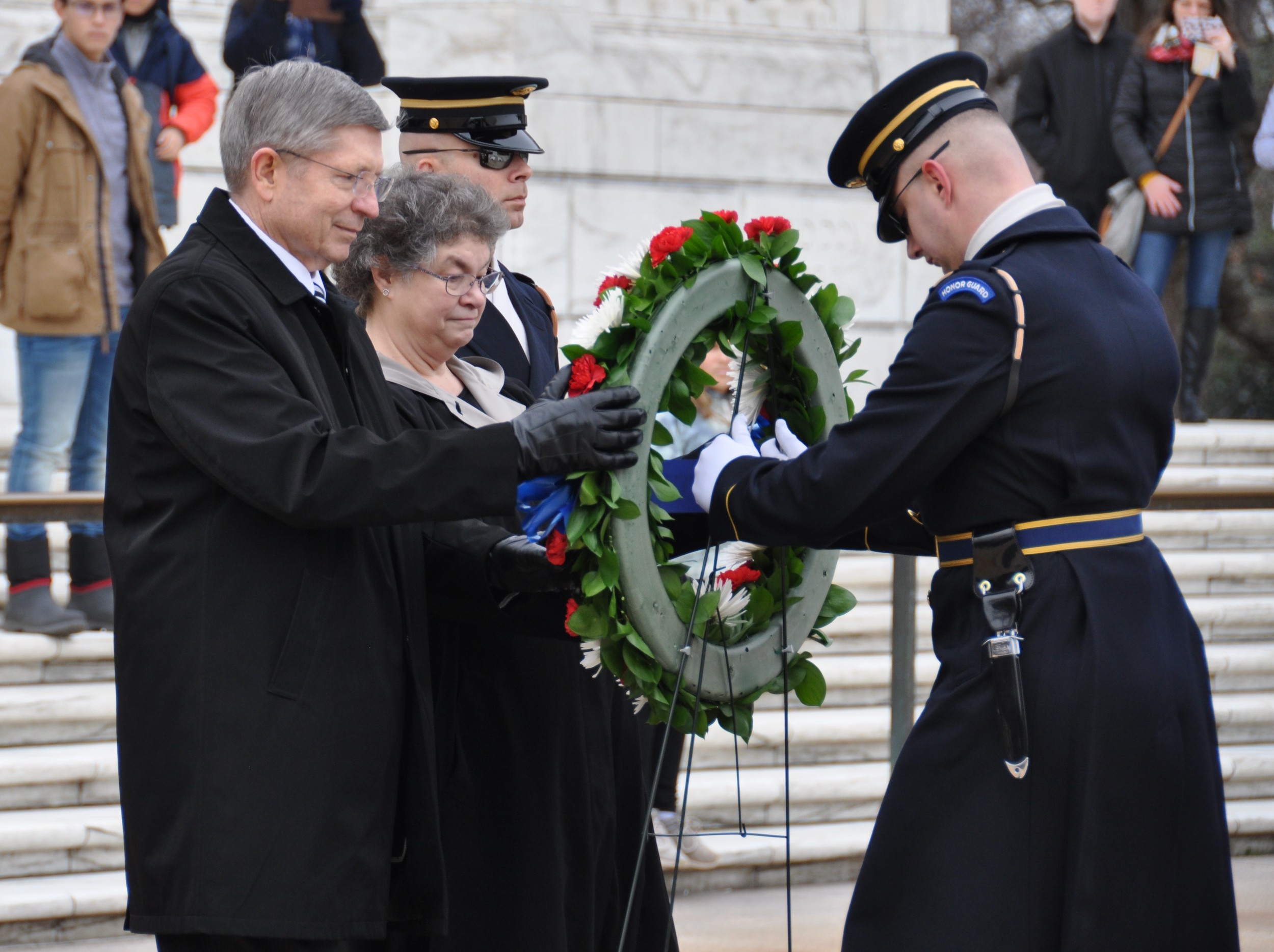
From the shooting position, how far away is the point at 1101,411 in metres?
2.50

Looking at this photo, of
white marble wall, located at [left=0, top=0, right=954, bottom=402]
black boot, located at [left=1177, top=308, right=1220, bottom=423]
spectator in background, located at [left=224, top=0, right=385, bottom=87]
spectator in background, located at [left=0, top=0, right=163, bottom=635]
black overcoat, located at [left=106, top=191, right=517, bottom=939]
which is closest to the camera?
black overcoat, located at [left=106, top=191, right=517, bottom=939]

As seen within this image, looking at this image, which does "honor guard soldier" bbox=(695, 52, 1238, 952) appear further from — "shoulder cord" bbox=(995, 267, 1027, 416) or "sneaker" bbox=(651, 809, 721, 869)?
"sneaker" bbox=(651, 809, 721, 869)

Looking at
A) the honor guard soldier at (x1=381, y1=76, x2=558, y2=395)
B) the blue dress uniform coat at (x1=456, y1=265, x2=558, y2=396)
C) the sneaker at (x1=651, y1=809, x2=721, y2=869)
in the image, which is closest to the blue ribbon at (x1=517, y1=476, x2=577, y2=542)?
the blue dress uniform coat at (x1=456, y1=265, x2=558, y2=396)

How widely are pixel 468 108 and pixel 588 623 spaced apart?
74.7 inches

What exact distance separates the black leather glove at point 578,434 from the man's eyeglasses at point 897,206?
61 centimetres

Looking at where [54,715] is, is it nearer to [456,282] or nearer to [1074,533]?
[456,282]

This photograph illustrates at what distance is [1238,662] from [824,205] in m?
3.53

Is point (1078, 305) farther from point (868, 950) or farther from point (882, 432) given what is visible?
point (868, 950)

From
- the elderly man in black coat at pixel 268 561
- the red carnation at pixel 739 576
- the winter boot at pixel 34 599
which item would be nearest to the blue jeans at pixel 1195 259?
the winter boot at pixel 34 599

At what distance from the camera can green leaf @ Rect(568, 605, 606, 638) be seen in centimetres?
256

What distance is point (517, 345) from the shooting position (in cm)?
Answer: 367

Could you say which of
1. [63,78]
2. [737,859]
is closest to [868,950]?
[737,859]

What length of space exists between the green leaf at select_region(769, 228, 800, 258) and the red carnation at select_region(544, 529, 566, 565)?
65 centimetres

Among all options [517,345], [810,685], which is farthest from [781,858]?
[810,685]
